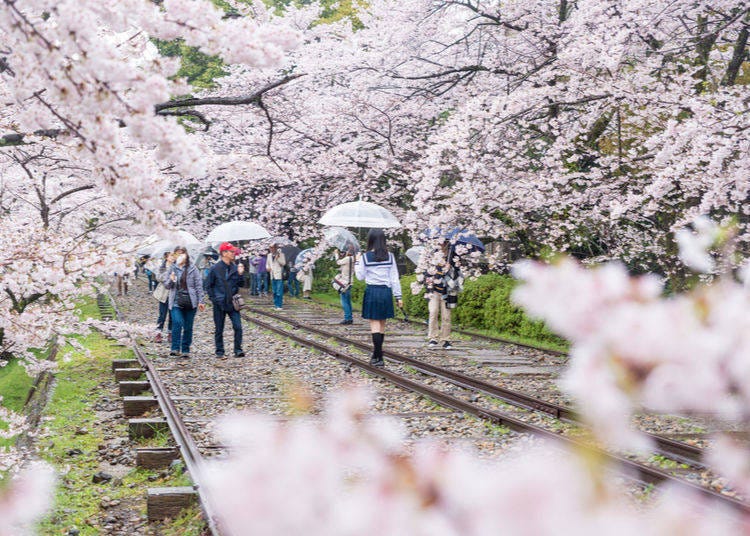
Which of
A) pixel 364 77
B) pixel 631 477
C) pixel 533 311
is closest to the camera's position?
pixel 533 311

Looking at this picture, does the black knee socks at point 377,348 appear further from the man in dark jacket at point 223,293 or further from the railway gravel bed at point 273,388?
the man in dark jacket at point 223,293

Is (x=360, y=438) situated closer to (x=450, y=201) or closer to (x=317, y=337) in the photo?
(x=450, y=201)

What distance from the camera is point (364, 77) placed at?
665 inches

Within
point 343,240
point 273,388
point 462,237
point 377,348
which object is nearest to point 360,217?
point 462,237

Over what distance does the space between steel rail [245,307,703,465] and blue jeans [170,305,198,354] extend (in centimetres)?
Result: 294

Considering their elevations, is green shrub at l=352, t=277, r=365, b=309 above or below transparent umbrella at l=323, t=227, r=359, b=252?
below

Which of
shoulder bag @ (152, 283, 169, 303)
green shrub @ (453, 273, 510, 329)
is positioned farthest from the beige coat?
shoulder bag @ (152, 283, 169, 303)

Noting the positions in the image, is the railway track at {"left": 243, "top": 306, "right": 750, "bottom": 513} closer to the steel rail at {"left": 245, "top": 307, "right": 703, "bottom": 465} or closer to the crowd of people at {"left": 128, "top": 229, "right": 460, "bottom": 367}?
the steel rail at {"left": 245, "top": 307, "right": 703, "bottom": 465}

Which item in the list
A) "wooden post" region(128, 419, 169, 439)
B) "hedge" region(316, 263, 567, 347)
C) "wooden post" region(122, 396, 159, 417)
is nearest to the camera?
"wooden post" region(128, 419, 169, 439)

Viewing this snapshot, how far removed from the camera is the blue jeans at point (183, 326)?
1376 centimetres

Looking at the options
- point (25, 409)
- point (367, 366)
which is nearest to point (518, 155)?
point (367, 366)

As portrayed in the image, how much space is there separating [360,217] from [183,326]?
137 inches

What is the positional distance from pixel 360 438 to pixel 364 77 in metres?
16.3

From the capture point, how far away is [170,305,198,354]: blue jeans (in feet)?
45.1
